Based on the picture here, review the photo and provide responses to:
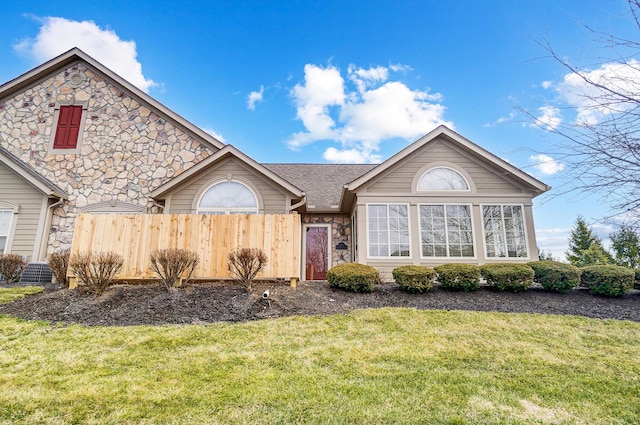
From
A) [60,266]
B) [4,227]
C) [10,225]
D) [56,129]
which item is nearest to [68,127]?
[56,129]

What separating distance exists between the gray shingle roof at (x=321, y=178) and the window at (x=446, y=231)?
337cm

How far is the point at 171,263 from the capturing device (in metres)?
7.24

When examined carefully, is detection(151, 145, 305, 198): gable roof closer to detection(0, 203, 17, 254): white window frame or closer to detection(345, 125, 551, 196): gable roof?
detection(345, 125, 551, 196): gable roof

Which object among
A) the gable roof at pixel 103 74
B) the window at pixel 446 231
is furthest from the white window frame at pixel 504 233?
the gable roof at pixel 103 74

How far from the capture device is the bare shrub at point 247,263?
7.39 meters

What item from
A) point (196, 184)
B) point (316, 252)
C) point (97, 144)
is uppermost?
point (97, 144)

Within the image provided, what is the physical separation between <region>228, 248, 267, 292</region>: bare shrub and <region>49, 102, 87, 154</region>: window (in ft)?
27.4

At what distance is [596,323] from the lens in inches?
244

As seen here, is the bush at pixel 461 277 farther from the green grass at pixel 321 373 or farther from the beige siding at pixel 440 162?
the beige siding at pixel 440 162

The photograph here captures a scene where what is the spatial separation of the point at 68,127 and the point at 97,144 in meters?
1.25

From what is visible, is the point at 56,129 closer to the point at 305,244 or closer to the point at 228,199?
the point at 228,199

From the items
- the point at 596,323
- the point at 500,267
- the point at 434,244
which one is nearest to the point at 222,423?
the point at 596,323

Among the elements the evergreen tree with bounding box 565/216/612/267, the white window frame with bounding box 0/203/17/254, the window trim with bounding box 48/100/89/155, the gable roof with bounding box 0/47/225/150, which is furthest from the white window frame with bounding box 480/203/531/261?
the evergreen tree with bounding box 565/216/612/267

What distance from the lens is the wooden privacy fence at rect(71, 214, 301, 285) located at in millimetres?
8000
